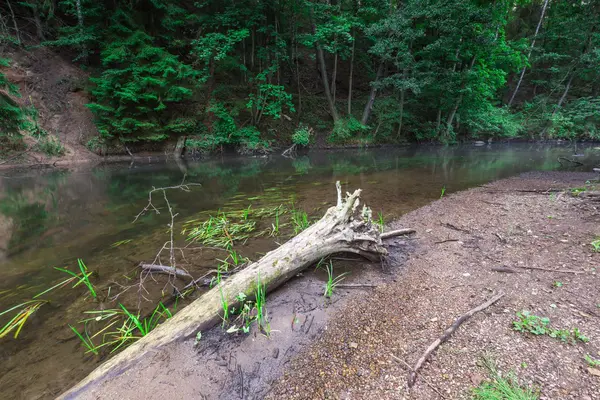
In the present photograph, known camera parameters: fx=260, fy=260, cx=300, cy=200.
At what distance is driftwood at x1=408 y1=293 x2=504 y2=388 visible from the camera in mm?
1886

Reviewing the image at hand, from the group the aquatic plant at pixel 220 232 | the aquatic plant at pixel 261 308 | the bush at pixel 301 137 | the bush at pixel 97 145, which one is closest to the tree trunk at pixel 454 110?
the bush at pixel 301 137

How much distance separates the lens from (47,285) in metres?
3.51

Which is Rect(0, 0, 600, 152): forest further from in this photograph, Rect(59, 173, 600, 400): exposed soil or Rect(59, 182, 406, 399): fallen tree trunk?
Rect(59, 173, 600, 400): exposed soil

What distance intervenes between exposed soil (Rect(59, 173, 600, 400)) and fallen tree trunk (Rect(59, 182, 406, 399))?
3.8 inches

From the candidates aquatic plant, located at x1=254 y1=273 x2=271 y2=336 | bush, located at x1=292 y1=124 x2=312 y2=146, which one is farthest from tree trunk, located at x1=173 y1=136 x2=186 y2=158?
aquatic plant, located at x1=254 y1=273 x2=271 y2=336

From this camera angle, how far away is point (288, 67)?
20188 mm

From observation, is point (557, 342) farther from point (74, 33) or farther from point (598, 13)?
point (598, 13)

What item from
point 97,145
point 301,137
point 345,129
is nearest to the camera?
point 97,145

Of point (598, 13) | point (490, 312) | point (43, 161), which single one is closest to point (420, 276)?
point (490, 312)

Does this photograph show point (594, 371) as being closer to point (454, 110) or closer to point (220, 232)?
point (220, 232)

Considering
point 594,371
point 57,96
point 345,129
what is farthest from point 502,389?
point 57,96

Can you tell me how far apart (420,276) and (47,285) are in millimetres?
4960

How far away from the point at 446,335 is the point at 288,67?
2142 centimetres

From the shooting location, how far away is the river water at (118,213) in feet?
8.18
